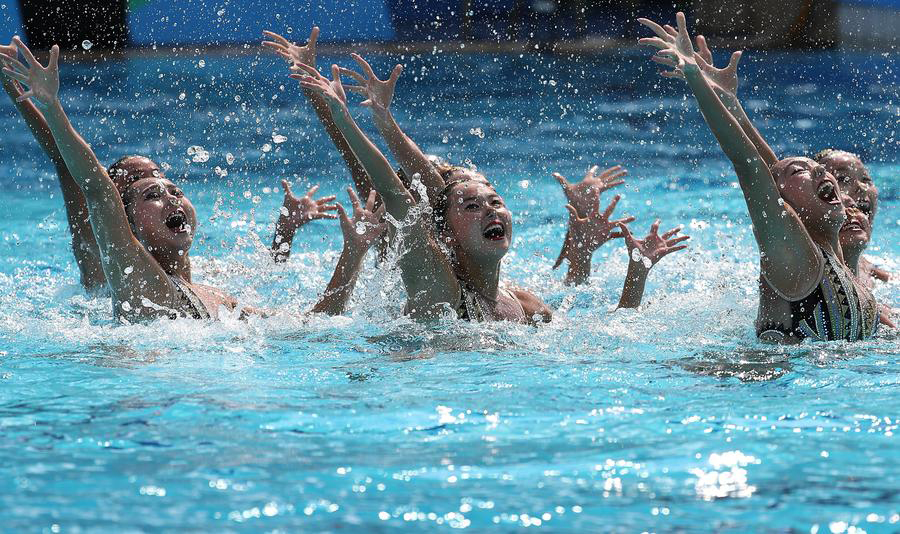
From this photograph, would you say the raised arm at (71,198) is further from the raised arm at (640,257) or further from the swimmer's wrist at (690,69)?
the swimmer's wrist at (690,69)

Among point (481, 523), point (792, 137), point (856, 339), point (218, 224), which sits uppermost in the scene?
point (792, 137)

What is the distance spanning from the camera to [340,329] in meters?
4.65

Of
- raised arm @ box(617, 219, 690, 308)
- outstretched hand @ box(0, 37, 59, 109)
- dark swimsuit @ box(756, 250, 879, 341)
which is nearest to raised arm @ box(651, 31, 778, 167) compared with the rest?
raised arm @ box(617, 219, 690, 308)

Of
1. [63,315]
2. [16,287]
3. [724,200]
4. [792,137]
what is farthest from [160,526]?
[792,137]

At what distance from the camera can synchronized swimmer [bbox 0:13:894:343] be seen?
4.12 m

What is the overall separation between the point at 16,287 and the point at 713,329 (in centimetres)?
382

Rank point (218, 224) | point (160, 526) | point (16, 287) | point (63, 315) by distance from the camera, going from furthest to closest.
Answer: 1. point (218, 224)
2. point (16, 287)
3. point (63, 315)
4. point (160, 526)

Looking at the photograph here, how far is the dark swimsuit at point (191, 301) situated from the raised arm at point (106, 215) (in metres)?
0.03

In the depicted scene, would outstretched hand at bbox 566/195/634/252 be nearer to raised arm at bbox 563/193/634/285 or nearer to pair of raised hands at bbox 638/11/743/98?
raised arm at bbox 563/193/634/285

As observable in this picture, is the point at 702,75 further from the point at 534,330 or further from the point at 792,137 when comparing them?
the point at 792,137

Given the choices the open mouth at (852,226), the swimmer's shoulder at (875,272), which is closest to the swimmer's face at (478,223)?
the open mouth at (852,226)

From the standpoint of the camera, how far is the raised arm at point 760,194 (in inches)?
158

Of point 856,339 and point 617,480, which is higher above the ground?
point 856,339

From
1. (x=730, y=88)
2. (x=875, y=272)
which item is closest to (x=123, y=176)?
(x=730, y=88)
